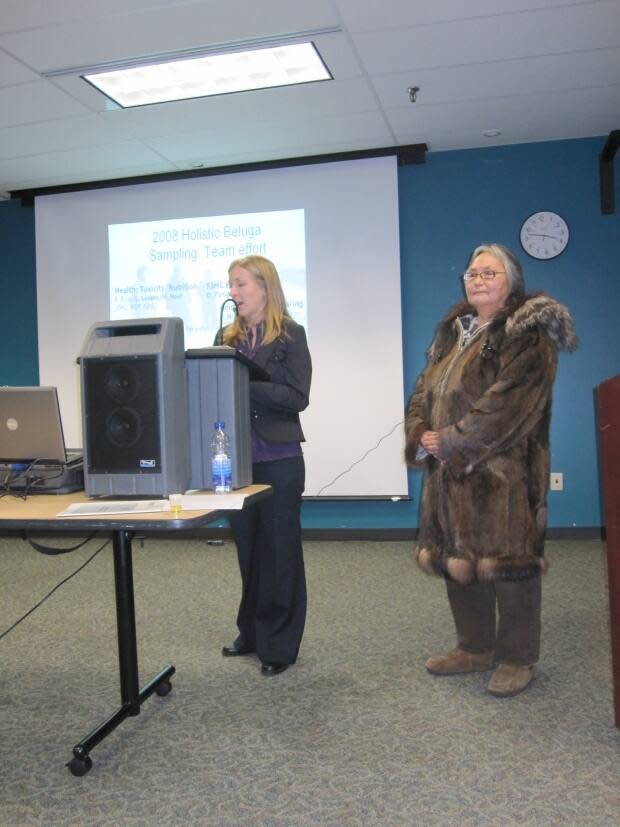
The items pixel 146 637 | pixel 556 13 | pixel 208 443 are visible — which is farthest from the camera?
pixel 556 13

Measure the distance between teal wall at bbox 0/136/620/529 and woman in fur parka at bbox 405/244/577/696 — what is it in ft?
8.38

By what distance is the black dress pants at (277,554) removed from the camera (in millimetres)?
2527

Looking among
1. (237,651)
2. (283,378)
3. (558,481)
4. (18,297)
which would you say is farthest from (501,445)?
(18,297)

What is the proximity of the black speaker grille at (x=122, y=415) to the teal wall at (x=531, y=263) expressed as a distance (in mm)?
3206

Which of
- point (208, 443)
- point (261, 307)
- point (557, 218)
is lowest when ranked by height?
point (208, 443)

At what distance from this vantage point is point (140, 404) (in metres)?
1.93

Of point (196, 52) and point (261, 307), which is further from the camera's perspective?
point (196, 52)

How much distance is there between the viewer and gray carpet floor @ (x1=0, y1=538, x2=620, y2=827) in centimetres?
170

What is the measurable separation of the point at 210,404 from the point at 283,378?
456 mm

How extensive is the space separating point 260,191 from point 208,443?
3.50m

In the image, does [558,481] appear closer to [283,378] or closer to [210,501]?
[283,378]

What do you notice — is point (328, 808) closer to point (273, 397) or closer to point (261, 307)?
point (273, 397)

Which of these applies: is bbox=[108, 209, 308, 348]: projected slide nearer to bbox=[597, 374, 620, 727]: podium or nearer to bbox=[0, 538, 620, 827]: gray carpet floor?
bbox=[0, 538, 620, 827]: gray carpet floor

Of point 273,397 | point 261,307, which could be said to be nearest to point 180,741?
point 273,397
